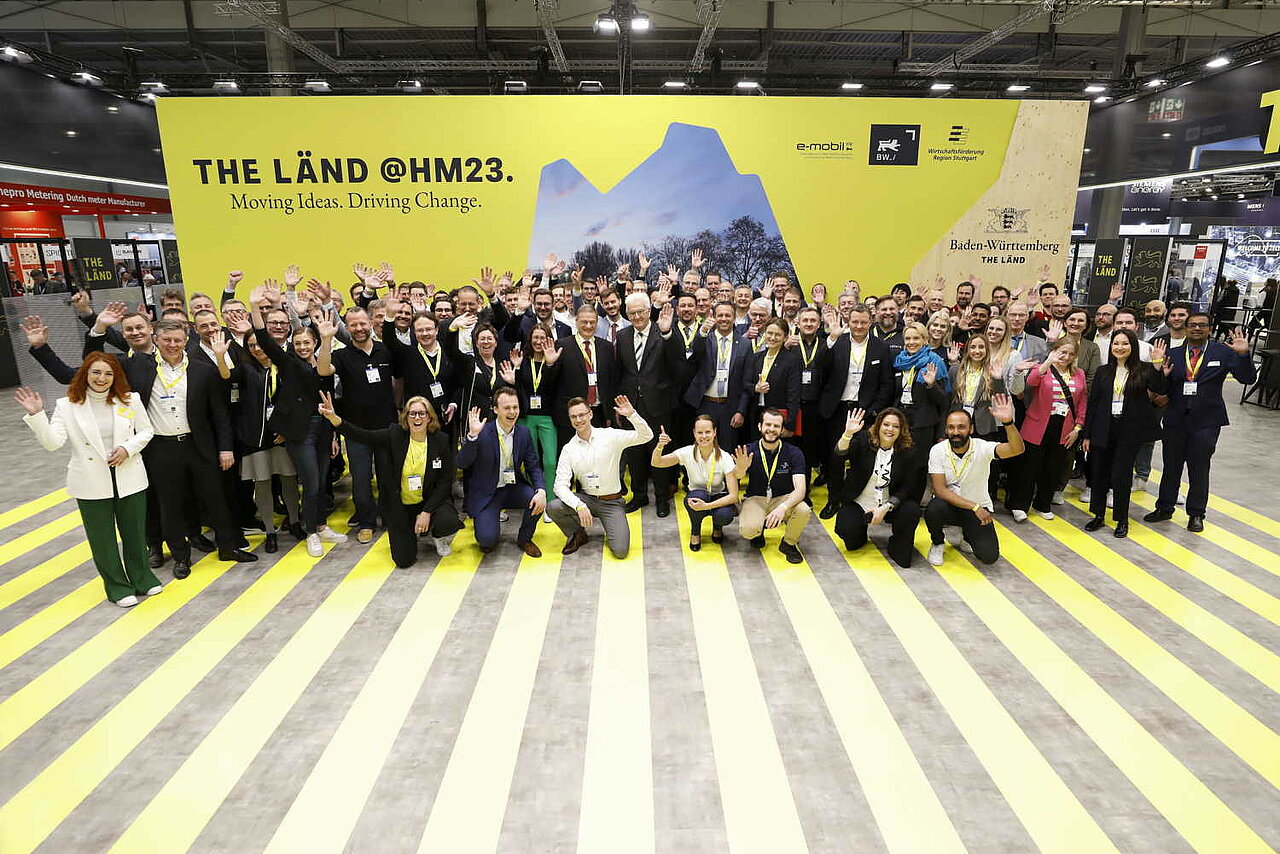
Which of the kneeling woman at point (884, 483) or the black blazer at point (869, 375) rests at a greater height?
the black blazer at point (869, 375)

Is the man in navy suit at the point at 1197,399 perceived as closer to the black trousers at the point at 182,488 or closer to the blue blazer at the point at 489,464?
the blue blazer at the point at 489,464

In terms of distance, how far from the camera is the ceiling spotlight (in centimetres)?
1312

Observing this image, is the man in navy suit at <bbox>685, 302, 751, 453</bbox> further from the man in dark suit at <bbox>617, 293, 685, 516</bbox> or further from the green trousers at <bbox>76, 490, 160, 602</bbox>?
the green trousers at <bbox>76, 490, 160, 602</bbox>

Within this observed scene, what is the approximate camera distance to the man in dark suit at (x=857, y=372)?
602cm

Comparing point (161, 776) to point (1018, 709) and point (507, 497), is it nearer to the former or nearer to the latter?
point (507, 497)

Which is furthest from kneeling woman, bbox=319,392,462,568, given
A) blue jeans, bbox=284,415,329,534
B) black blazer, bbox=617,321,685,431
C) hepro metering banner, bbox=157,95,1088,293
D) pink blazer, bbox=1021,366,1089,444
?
hepro metering banner, bbox=157,95,1088,293

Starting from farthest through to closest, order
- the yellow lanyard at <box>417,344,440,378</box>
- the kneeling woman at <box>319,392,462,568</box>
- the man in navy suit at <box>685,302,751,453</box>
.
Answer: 1. the man in navy suit at <box>685,302,751,453</box>
2. the yellow lanyard at <box>417,344,440,378</box>
3. the kneeling woman at <box>319,392,462,568</box>

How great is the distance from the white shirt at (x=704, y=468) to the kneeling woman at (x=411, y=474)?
1915 mm

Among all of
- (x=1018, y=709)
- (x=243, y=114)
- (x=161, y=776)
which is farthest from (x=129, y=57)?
(x=1018, y=709)

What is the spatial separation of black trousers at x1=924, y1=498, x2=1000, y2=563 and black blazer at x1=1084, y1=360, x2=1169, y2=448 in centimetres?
153

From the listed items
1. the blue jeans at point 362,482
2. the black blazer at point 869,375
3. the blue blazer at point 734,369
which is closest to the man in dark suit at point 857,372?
the black blazer at point 869,375

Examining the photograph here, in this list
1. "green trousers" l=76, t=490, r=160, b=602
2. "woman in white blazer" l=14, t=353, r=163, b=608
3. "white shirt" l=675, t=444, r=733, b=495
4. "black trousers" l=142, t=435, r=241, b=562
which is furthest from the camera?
"white shirt" l=675, t=444, r=733, b=495

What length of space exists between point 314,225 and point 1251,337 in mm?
19069

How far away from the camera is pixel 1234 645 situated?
4.14 meters
